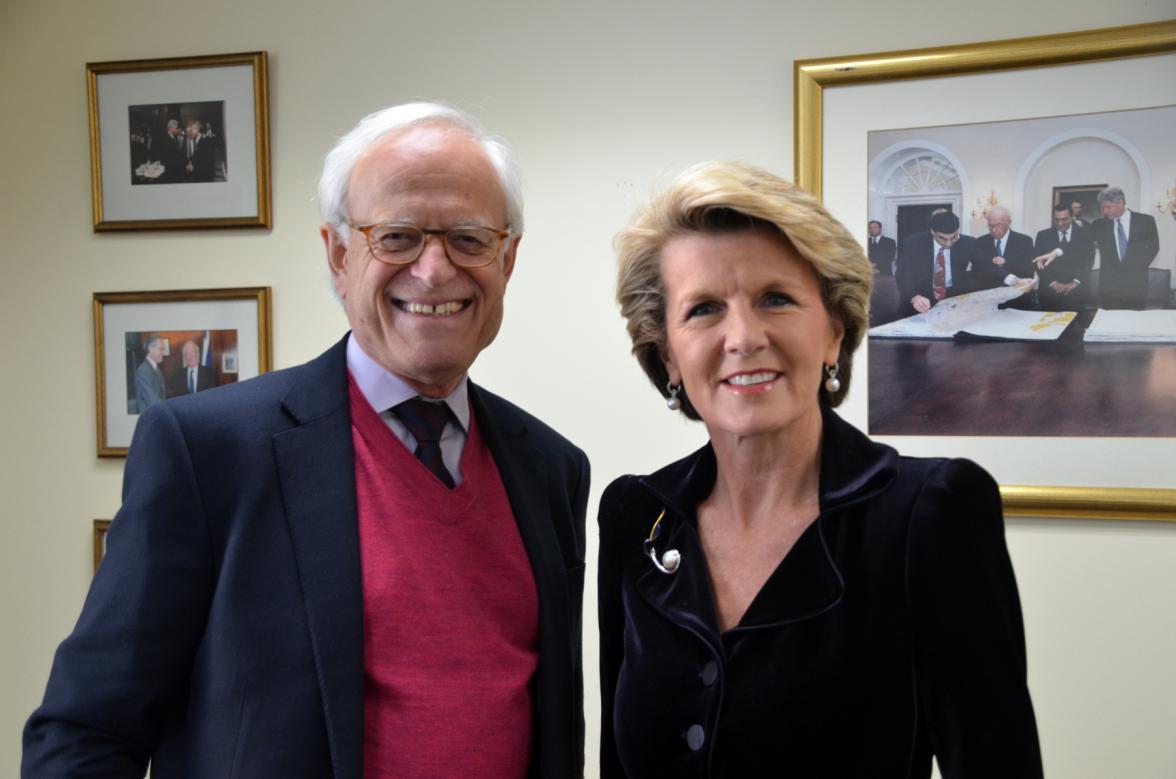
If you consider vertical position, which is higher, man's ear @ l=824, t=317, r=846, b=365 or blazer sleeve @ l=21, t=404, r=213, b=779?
man's ear @ l=824, t=317, r=846, b=365

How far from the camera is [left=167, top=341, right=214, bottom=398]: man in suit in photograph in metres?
2.88

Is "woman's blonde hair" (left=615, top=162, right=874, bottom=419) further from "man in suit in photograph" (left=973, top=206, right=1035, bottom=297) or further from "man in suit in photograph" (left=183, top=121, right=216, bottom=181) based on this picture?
"man in suit in photograph" (left=183, top=121, right=216, bottom=181)

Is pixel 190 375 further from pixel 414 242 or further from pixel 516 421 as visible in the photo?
pixel 414 242

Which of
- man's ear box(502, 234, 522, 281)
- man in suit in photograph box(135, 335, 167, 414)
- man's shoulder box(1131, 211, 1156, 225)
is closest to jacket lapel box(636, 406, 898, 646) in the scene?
man's ear box(502, 234, 522, 281)

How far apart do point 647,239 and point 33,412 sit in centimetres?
226

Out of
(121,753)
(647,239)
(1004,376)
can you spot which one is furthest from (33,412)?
(1004,376)

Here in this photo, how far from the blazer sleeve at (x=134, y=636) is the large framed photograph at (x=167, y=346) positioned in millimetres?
1529

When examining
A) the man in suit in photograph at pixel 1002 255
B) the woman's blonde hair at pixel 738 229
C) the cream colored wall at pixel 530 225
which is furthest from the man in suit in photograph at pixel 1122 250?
the woman's blonde hair at pixel 738 229

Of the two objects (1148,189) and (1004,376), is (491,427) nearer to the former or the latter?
(1004,376)

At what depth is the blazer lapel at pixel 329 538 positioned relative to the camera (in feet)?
4.44

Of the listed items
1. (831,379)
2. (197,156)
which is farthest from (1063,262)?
(197,156)

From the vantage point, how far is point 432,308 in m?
1.56

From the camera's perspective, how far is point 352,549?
1.43 meters

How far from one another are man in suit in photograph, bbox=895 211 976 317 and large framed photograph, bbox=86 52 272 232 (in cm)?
169
